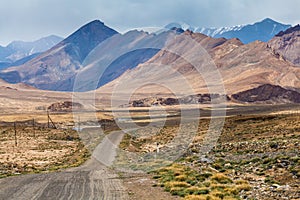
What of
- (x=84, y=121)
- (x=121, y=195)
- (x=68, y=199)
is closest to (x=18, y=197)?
(x=68, y=199)

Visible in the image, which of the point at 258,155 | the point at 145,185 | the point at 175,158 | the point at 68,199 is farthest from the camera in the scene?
the point at 175,158

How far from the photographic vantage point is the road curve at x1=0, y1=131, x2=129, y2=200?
18.7m

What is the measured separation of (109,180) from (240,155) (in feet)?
36.2

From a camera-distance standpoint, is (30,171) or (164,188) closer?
(164,188)

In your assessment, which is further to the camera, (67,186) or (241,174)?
(241,174)

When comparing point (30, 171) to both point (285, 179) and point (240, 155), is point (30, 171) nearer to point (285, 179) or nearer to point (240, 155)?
point (240, 155)

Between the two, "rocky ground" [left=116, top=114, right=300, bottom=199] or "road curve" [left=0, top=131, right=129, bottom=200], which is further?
A: "road curve" [left=0, top=131, right=129, bottom=200]

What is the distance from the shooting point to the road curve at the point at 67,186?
1873 centimetres

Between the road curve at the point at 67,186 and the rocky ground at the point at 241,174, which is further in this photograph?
the road curve at the point at 67,186

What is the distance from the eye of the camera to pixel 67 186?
21516 millimetres

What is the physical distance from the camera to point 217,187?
60.7ft

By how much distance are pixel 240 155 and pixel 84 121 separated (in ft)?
309

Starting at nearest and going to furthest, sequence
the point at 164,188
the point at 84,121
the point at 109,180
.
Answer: the point at 164,188
the point at 109,180
the point at 84,121

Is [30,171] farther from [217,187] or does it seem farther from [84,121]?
[84,121]
